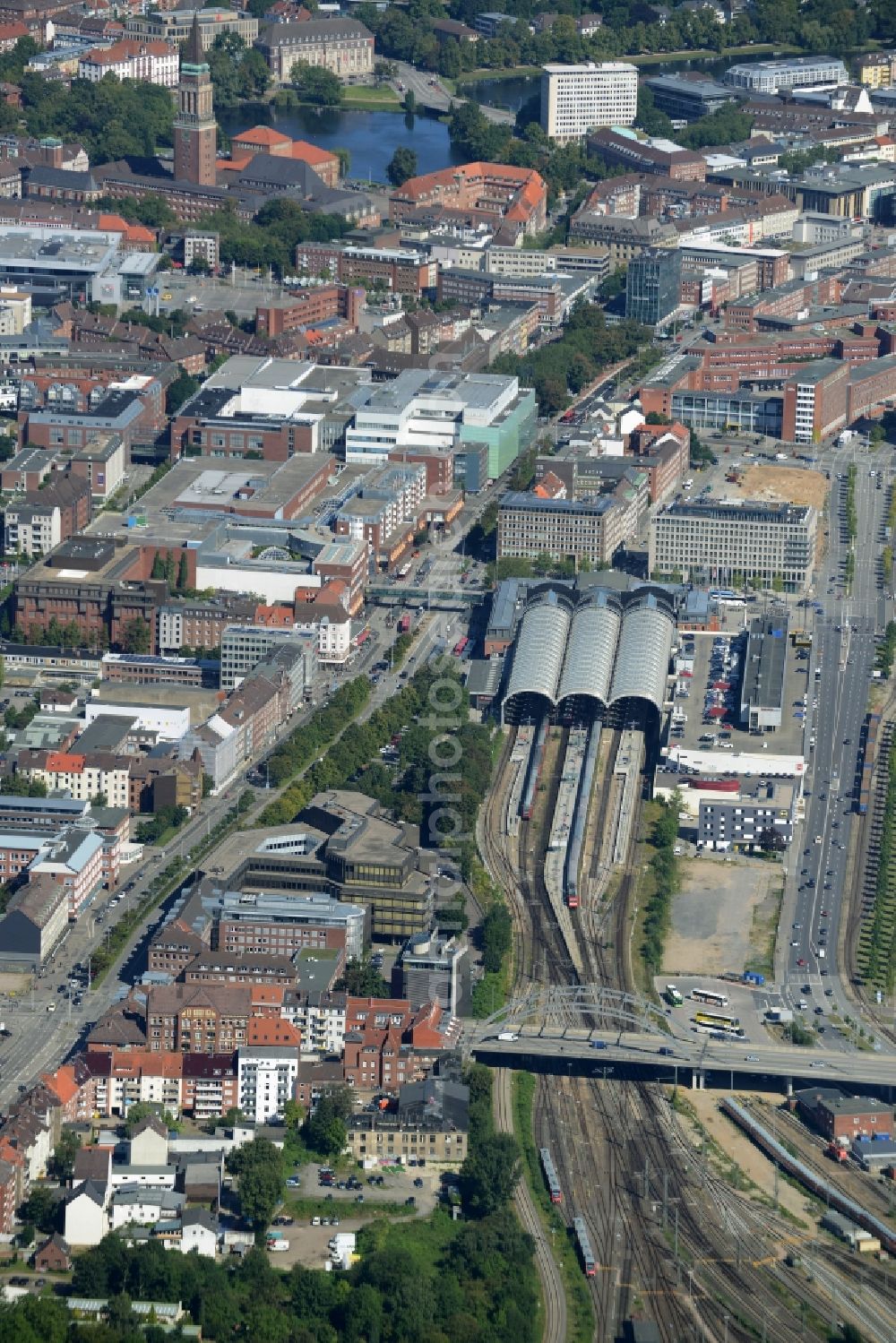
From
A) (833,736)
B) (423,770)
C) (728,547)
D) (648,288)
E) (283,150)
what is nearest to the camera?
(423,770)

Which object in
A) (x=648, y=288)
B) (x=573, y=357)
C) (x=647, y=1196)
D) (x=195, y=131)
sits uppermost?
(x=195, y=131)

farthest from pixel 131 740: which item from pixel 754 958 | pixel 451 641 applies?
pixel 754 958

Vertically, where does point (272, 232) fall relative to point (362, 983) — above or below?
→ above

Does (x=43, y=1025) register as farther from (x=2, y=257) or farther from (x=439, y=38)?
(x=439, y=38)

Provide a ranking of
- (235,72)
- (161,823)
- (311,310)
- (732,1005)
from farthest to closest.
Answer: (235,72) < (311,310) < (161,823) < (732,1005)

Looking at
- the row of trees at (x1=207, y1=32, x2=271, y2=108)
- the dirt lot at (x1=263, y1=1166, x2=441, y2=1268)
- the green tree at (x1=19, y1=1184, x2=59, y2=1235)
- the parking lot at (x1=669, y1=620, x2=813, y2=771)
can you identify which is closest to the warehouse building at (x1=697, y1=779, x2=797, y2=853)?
the parking lot at (x1=669, y1=620, x2=813, y2=771)

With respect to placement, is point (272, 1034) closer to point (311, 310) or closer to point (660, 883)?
point (660, 883)

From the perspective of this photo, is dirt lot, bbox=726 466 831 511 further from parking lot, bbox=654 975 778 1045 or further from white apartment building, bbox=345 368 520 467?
parking lot, bbox=654 975 778 1045

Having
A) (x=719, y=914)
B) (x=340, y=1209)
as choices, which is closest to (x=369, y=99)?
(x=719, y=914)
